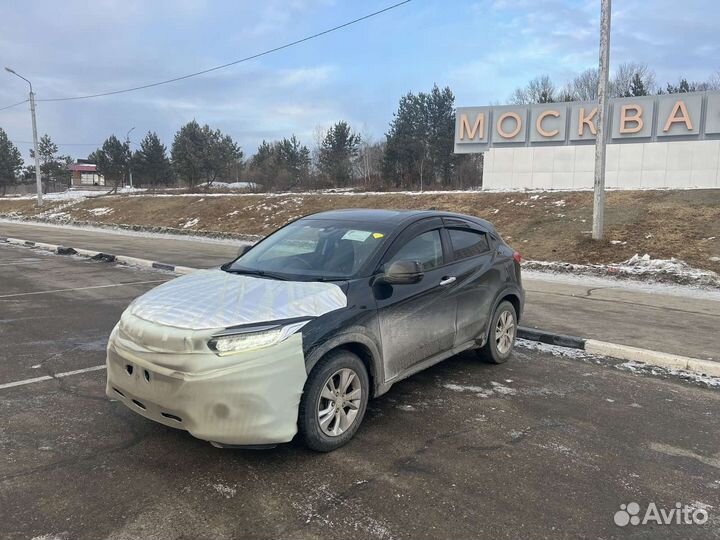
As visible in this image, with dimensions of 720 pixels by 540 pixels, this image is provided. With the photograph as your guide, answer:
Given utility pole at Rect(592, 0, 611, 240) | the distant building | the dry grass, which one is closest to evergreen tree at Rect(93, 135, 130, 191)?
the distant building

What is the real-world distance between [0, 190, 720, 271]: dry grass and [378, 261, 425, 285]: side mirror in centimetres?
993

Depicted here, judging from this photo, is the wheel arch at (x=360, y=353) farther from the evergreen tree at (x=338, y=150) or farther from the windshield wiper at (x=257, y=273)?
the evergreen tree at (x=338, y=150)

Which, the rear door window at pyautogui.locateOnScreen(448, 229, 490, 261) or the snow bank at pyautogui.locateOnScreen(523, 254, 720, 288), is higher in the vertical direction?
the rear door window at pyautogui.locateOnScreen(448, 229, 490, 261)

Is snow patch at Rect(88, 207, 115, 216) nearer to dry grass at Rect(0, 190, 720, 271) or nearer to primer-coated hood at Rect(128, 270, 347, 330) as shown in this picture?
dry grass at Rect(0, 190, 720, 271)

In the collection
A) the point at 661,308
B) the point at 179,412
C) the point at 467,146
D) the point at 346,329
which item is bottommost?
the point at 661,308

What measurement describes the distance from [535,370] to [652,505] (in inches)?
96.1

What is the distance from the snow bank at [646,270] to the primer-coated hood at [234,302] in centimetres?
961

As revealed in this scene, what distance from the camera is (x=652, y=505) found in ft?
10.4

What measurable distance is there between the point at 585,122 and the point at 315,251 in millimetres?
23719

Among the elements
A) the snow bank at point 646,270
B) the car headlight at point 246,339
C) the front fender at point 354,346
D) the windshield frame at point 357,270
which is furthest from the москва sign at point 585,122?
the car headlight at point 246,339

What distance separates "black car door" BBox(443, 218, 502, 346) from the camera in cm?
497

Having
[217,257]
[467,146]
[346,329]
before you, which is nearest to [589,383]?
[346,329]

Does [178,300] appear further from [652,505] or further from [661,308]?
[661,308]

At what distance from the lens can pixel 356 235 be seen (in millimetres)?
4609
